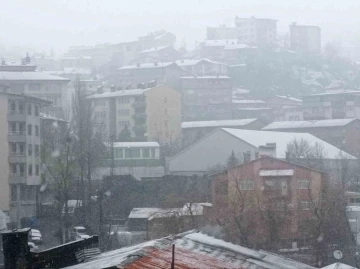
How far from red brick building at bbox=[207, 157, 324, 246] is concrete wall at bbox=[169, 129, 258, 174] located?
666 cm

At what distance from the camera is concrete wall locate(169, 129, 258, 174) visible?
26.8 m

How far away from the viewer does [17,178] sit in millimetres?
23562

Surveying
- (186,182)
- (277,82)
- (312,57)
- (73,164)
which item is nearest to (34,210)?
(73,164)

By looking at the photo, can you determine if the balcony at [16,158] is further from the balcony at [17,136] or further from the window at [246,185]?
the window at [246,185]

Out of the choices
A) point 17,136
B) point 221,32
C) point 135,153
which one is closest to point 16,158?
point 17,136

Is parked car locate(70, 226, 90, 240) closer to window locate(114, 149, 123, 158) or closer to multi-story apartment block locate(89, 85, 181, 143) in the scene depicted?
window locate(114, 149, 123, 158)

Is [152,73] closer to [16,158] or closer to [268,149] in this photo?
[268,149]

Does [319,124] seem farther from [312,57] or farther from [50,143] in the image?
[312,57]

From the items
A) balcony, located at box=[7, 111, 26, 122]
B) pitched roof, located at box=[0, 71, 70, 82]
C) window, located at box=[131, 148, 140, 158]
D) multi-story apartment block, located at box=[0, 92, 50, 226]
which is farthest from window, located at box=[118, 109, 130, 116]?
balcony, located at box=[7, 111, 26, 122]

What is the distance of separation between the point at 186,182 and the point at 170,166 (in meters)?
3.11

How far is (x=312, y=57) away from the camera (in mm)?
62188

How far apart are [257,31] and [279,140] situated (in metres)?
41.8

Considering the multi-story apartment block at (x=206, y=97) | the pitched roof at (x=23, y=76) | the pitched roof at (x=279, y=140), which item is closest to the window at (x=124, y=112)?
the pitched roof at (x=23, y=76)

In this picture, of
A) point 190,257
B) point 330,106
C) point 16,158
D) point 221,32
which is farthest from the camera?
point 221,32
